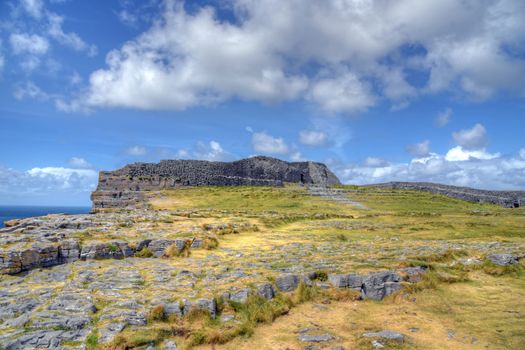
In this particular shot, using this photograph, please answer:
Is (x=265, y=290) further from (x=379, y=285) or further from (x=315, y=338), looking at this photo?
(x=379, y=285)

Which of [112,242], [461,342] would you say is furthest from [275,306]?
[112,242]

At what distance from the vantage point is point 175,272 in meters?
17.4

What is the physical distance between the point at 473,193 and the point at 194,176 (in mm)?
58237

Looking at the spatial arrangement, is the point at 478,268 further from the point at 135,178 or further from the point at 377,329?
the point at 135,178

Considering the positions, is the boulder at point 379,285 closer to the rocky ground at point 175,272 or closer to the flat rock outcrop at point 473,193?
the rocky ground at point 175,272

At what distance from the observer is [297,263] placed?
18859 mm

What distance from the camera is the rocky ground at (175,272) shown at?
12133 millimetres

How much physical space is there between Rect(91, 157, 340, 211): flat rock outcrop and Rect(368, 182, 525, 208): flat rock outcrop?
22.2 m

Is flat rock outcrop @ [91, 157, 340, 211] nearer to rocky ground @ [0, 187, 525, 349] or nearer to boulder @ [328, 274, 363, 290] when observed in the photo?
rocky ground @ [0, 187, 525, 349]

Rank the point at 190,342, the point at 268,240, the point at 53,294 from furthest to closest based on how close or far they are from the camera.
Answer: the point at 268,240 → the point at 53,294 → the point at 190,342

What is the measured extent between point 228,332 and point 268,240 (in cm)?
1458

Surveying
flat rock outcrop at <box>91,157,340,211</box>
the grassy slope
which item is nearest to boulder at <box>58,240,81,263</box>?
the grassy slope

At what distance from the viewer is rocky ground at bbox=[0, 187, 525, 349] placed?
39.8 feet

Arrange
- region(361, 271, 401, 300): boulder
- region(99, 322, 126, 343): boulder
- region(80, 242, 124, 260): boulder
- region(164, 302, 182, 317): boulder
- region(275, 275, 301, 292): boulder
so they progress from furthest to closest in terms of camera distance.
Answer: region(80, 242, 124, 260): boulder < region(361, 271, 401, 300): boulder < region(275, 275, 301, 292): boulder < region(164, 302, 182, 317): boulder < region(99, 322, 126, 343): boulder
